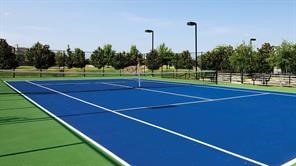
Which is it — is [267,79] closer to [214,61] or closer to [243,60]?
[243,60]

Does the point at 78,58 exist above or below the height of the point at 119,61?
above

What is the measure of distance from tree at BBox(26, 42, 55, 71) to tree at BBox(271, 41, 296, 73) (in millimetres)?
23565

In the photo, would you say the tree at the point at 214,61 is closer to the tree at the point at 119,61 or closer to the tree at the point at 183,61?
the tree at the point at 183,61

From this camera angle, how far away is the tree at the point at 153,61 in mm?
39656

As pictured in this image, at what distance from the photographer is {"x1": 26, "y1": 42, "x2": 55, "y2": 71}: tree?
3512 centimetres

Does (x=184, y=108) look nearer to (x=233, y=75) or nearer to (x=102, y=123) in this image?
(x=102, y=123)

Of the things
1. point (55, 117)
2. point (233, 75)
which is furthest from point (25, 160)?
point (233, 75)

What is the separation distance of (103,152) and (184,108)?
6864mm

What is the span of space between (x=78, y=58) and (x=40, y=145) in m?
33.4

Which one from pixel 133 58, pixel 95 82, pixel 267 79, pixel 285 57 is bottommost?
pixel 95 82

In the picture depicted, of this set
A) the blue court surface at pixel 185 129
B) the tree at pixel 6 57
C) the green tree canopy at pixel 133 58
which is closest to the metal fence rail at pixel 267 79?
the blue court surface at pixel 185 129

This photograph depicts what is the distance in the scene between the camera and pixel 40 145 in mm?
7328

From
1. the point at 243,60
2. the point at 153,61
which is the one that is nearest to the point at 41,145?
the point at 243,60

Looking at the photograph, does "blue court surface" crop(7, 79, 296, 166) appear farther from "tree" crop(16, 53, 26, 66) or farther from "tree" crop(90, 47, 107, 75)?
"tree" crop(90, 47, 107, 75)
